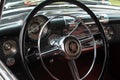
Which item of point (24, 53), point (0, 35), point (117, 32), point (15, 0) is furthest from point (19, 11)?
point (117, 32)

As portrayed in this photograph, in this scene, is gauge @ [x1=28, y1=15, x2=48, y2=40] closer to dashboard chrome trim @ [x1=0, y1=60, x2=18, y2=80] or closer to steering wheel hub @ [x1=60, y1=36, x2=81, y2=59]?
steering wheel hub @ [x1=60, y1=36, x2=81, y2=59]

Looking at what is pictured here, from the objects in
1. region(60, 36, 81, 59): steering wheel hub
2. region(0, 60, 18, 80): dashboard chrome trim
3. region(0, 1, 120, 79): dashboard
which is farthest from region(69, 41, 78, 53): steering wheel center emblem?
region(0, 60, 18, 80): dashboard chrome trim

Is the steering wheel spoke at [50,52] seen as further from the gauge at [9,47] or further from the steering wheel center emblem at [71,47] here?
the gauge at [9,47]

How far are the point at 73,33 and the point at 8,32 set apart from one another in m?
0.42

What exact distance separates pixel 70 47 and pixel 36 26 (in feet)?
0.83

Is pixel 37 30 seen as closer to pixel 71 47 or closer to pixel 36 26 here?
pixel 36 26

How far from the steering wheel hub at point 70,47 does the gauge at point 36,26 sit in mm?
148

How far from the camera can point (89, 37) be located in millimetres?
2164

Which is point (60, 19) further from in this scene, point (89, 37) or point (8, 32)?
point (8, 32)

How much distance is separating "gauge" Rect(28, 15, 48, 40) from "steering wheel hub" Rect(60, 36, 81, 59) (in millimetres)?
148

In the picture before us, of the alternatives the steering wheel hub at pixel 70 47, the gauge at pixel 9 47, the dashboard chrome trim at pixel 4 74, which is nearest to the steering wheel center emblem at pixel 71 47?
the steering wheel hub at pixel 70 47

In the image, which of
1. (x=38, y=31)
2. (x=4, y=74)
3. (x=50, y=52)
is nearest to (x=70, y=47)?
(x=50, y=52)

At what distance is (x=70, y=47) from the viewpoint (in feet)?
6.45

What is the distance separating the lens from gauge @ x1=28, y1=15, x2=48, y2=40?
6.54 feet
